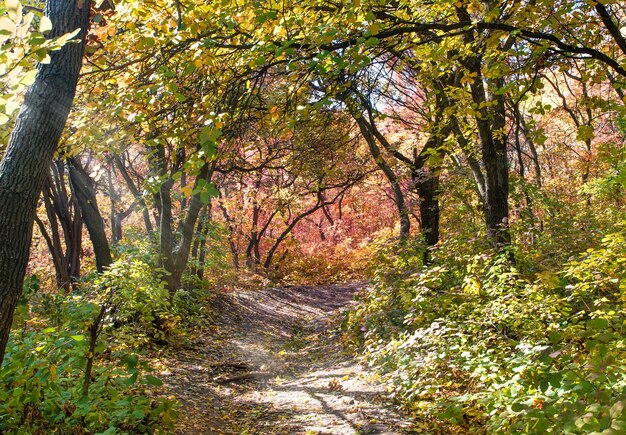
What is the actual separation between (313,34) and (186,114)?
183 centimetres

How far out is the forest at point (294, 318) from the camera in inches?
121

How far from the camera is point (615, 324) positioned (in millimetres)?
3730

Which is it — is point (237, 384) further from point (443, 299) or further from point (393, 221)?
point (393, 221)

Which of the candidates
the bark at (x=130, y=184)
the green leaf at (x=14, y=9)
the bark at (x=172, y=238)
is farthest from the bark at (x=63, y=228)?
the green leaf at (x=14, y=9)

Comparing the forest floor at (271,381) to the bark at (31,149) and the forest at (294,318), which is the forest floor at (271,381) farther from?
the bark at (31,149)

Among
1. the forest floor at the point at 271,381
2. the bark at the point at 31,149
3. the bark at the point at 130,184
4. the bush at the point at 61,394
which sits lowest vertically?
the forest floor at the point at 271,381

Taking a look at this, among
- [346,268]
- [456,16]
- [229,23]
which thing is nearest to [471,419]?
[229,23]

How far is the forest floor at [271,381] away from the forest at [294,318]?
0.05m

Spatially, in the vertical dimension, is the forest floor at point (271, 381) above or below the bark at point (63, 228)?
below

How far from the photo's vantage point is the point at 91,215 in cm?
891

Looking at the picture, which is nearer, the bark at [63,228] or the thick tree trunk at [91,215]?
the thick tree trunk at [91,215]

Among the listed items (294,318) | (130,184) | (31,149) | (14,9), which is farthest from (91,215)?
(14,9)

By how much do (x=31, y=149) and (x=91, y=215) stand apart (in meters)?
6.39

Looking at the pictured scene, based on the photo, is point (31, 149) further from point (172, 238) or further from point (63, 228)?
point (63, 228)
